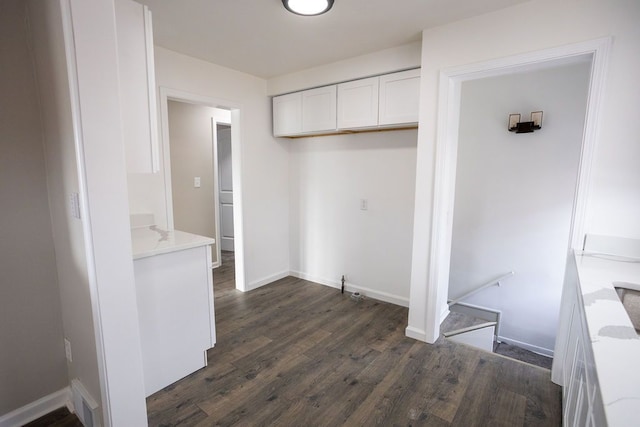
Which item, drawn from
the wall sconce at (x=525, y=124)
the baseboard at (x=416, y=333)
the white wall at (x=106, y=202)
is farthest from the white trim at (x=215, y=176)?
the wall sconce at (x=525, y=124)

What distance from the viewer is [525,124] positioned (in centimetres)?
360

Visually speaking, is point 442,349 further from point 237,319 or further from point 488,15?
point 488,15

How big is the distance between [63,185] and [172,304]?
912 mm

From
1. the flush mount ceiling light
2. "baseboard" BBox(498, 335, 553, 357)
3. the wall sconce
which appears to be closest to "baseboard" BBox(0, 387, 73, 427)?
the flush mount ceiling light

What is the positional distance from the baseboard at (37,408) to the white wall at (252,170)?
4.51ft

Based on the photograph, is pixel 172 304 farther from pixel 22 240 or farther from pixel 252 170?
pixel 252 170

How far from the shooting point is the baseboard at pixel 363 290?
329 centimetres

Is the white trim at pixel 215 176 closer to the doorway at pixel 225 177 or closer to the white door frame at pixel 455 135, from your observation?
the doorway at pixel 225 177

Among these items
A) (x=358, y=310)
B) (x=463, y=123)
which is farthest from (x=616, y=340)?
(x=463, y=123)

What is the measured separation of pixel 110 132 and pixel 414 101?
7.41 feet

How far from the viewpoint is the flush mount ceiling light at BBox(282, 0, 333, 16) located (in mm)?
1873

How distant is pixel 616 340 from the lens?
0.89 m

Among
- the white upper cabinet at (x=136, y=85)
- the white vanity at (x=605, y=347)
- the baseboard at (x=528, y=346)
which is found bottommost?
the baseboard at (x=528, y=346)

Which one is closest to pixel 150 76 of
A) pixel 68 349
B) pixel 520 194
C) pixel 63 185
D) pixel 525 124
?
pixel 63 185
